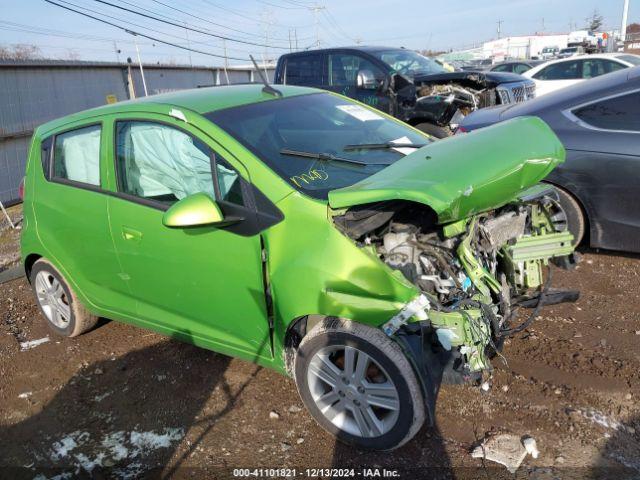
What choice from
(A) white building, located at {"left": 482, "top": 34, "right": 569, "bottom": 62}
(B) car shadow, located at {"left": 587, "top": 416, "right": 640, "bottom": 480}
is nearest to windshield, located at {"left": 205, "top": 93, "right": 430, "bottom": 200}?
(B) car shadow, located at {"left": 587, "top": 416, "right": 640, "bottom": 480}

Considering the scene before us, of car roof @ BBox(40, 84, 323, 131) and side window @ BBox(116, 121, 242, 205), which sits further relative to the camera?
car roof @ BBox(40, 84, 323, 131)

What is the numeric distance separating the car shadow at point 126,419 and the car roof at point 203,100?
5.53 feet

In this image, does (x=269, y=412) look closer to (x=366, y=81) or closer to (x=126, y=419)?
Answer: (x=126, y=419)

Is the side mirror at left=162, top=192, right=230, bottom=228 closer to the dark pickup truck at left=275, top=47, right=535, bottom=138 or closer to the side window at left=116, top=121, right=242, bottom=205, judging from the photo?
the side window at left=116, top=121, right=242, bottom=205

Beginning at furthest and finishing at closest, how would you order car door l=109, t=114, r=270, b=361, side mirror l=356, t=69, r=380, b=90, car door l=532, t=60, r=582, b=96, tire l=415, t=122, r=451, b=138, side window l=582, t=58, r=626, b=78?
car door l=532, t=60, r=582, b=96
side window l=582, t=58, r=626, b=78
side mirror l=356, t=69, r=380, b=90
tire l=415, t=122, r=451, b=138
car door l=109, t=114, r=270, b=361

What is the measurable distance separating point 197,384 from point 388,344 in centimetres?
153

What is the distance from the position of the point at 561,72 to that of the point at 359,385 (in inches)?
508

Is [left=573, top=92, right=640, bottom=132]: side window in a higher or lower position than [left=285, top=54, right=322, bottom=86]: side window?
lower

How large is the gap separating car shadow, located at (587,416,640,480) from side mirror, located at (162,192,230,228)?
2.12 meters

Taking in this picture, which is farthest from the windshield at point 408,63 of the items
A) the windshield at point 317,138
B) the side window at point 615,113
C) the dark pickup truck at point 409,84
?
the windshield at point 317,138

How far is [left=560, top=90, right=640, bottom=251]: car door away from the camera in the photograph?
3.92 m

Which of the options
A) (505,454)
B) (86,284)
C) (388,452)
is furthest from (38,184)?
(505,454)

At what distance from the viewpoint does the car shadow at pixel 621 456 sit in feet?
7.72

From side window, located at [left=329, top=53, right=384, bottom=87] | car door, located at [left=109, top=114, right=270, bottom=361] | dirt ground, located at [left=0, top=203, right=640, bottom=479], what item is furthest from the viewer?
side window, located at [left=329, top=53, right=384, bottom=87]
